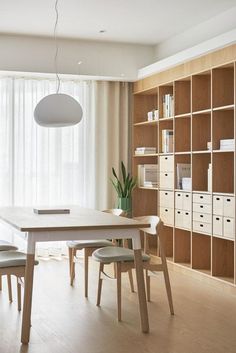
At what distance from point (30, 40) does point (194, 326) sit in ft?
13.5

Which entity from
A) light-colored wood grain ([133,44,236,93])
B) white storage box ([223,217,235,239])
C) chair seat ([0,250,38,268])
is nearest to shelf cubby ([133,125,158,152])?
light-colored wood grain ([133,44,236,93])

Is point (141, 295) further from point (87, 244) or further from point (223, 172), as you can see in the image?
point (223, 172)

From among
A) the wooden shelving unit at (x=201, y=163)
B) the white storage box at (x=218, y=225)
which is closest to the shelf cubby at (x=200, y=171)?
the wooden shelving unit at (x=201, y=163)

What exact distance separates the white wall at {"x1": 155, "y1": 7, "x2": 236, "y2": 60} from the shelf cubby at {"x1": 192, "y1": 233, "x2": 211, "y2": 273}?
211cm

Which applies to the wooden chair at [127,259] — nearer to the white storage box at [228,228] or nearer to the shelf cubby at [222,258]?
the white storage box at [228,228]

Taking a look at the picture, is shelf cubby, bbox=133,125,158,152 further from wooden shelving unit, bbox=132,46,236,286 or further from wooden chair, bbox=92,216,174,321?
wooden chair, bbox=92,216,174,321

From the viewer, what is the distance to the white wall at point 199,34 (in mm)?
5809

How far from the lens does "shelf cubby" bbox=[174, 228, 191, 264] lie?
6484mm

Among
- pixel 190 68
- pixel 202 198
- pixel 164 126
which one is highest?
pixel 190 68

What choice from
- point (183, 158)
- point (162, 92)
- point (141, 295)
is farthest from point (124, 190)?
point (141, 295)

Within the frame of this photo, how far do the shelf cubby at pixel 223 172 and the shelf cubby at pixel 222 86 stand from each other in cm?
50

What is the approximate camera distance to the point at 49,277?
20.0ft

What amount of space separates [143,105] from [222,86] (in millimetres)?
2102

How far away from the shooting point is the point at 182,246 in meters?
6.51
